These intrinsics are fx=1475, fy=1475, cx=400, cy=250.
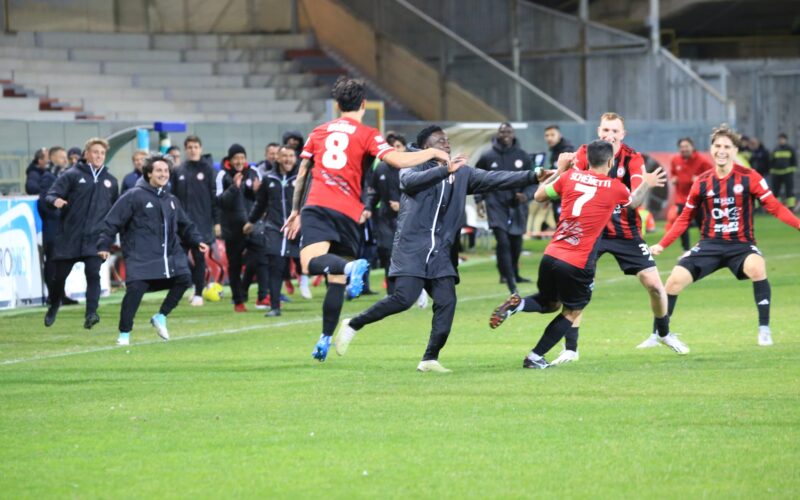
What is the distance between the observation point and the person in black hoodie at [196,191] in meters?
19.3

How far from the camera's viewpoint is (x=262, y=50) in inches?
1569

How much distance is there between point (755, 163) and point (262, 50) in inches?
570

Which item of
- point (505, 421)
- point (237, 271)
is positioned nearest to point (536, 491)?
point (505, 421)

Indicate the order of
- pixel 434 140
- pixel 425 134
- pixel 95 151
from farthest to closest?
pixel 95 151 < pixel 425 134 < pixel 434 140

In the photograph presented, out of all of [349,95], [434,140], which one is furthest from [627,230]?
[349,95]

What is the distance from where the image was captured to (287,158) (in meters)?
18.2

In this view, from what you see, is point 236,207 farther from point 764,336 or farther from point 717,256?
point 764,336

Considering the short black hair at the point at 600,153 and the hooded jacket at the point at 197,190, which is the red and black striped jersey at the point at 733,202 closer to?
the short black hair at the point at 600,153

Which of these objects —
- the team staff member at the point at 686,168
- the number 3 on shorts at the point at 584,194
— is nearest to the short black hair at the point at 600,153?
the number 3 on shorts at the point at 584,194

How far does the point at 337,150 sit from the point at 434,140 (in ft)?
2.61

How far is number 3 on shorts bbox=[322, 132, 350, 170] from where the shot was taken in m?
11.5

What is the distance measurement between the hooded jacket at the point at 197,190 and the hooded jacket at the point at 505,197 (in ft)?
11.7

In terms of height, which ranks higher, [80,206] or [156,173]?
[156,173]

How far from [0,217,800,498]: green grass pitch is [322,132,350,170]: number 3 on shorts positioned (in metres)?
1.65
